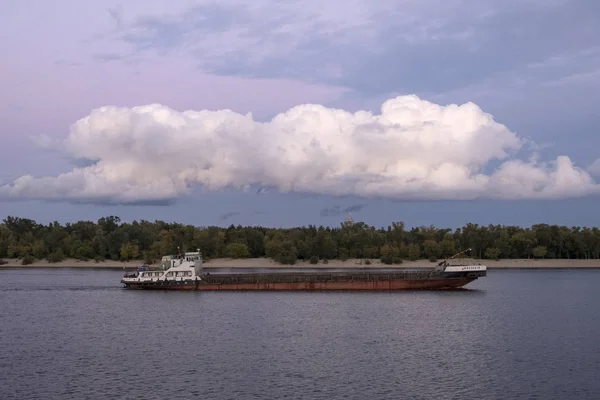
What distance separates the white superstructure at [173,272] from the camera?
133m

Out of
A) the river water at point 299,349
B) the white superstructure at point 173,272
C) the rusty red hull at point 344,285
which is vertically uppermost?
the white superstructure at point 173,272

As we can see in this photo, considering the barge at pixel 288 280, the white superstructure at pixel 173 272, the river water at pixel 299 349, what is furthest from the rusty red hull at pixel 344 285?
the river water at pixel 299 349

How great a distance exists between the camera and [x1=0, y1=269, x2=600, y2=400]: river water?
172 ft

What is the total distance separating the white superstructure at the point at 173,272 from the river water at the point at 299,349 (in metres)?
14.2

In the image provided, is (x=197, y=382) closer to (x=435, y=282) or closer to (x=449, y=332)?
(x=449, y=332)

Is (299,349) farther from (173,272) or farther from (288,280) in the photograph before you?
(173,272)

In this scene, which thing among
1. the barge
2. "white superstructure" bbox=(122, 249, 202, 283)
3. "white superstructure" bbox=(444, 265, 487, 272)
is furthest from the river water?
"white superstructure" bbox=(444, 265, 487, 272)

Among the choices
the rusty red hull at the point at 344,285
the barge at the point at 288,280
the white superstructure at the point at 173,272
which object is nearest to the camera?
the white superstructure at the point at 173,272

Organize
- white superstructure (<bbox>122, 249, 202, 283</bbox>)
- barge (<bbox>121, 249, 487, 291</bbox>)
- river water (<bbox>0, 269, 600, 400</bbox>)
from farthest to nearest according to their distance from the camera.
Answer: barge (<bbox>121, 249, 487, 291</bbox>) < white superstructure (<bbox>122, 249, 202, 283</bbox>) < river water (<bbox>0, 269, 600, 400</bbox>)

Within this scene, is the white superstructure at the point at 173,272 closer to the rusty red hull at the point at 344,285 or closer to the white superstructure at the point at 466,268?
the rusty red hull at the point at 344,285

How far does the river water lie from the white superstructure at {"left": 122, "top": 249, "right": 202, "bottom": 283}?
46.5 ft

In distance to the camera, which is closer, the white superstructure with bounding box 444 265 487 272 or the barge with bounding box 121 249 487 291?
the barge with bounding box 121 249 487 291

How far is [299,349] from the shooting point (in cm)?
6838

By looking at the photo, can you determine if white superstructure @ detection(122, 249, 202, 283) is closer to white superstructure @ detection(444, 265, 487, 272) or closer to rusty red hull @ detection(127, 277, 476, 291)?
rusty red hull @ detection(127, 277, 476, 291)
